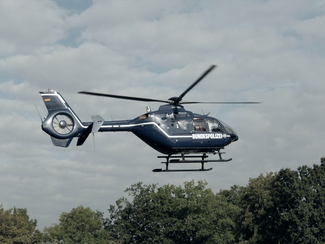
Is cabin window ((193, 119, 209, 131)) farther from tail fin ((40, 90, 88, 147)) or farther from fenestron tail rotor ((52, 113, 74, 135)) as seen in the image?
fenestron tail rotor ((52, 113, 74, 135))

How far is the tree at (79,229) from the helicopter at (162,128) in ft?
184

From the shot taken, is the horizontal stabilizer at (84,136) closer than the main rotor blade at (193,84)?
No

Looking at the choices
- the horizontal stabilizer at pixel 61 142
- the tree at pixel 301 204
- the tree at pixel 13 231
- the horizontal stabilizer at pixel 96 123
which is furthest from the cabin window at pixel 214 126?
the tree at pixel 13 231

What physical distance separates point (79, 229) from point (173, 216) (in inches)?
639

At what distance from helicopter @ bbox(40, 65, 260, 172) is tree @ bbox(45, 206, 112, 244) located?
56.1 m

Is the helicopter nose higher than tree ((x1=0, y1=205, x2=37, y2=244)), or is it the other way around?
tree ((x1=0, y1=205, x2=37, y2=244))

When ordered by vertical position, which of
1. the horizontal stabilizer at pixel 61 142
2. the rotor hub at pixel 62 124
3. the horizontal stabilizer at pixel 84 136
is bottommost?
the horizontal stabilizer at pixel 61 142

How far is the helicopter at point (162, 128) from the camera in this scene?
3928 centimetres

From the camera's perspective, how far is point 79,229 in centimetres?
9656

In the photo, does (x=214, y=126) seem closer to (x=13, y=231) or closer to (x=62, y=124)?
(x=62, y=124)

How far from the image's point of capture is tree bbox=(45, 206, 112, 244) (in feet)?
308

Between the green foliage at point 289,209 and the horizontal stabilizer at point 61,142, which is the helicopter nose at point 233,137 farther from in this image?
the green foliage at point 289,209

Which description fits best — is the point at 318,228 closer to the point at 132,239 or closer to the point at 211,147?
the point at 132,239

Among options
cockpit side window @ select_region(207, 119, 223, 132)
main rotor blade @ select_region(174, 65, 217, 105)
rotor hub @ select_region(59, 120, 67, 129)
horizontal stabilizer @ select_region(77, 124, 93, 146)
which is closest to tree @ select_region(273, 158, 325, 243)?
cockpit side window @ select_region(207, 119, 223, 132)
